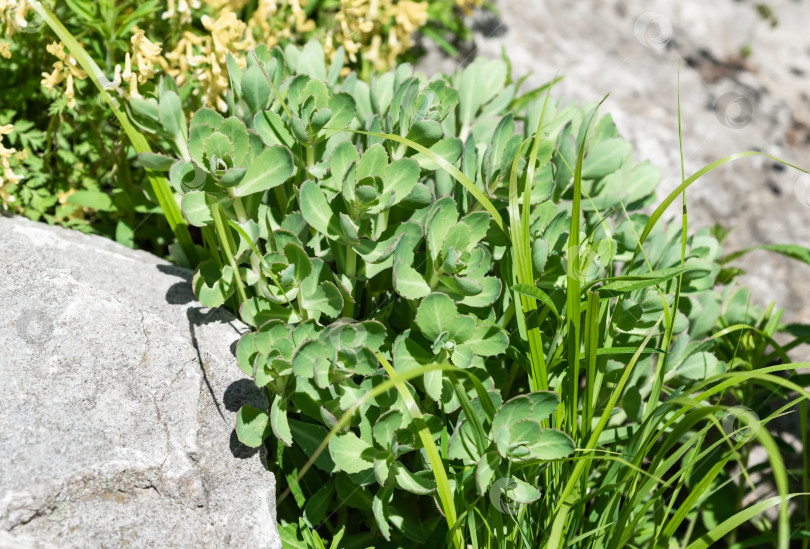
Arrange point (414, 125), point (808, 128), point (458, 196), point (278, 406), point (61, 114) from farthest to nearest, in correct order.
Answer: point (808, 128), point (61, 114), point (458, 196), point (414, 125), point (278, 406)

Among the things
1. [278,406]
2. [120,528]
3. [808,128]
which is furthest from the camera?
[808,128]

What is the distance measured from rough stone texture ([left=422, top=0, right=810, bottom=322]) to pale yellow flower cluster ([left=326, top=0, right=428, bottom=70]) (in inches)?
15.0

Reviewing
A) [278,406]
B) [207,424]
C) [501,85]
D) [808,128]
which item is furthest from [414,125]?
[808,128]

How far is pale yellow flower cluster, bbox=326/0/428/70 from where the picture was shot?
2.58 metres

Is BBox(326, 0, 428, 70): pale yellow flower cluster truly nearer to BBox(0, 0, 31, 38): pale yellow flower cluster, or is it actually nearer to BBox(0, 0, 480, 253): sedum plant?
BBox(0, 0, 480, 253): sedum plant

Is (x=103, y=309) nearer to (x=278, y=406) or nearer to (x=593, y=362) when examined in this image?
(x=278, y=406)

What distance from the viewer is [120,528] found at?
4.90 ft

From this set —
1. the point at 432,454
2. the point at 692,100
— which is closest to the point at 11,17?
the point at 432,454

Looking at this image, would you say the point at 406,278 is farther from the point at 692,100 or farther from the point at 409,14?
the point at 692,100

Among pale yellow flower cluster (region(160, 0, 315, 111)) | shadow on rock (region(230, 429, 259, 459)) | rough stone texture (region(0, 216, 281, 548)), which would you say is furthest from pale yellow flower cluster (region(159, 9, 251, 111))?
shadow on rock (region(230, 429, 259, 459))

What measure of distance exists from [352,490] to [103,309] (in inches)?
30.8

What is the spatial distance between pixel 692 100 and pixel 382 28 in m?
1.69

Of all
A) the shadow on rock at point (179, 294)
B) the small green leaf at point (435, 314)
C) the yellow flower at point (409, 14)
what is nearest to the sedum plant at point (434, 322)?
the small green leaf at point (435, 314)

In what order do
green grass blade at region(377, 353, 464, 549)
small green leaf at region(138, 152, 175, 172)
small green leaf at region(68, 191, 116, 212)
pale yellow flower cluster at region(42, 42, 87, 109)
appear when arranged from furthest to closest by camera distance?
small green leaf at region(68, 191, 116, 212) < pale yellow flower cluster at region(42, 42, 87, 109) < small green leaf at region(138, 152, 175, 172) < green grass blade at region(377, 353, 464, 549)
